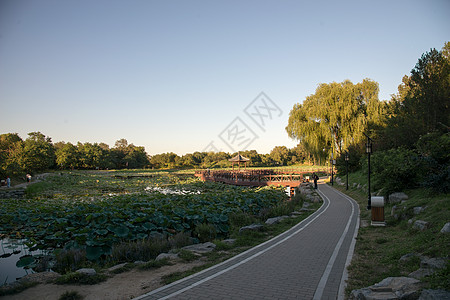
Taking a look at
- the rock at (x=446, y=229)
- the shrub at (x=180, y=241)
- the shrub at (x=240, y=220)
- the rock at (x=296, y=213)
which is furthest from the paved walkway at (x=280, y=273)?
the rock at (x=296, y=213)

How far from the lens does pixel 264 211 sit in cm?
1486

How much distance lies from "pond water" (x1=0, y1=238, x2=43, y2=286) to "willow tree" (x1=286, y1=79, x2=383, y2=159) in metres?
31.7

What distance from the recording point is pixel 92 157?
74375 millimetres

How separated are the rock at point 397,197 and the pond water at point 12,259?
1454 cm

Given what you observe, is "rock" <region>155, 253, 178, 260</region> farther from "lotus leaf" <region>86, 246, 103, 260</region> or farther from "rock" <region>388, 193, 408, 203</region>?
"rock" <region>388, 193, 408, 203</region>

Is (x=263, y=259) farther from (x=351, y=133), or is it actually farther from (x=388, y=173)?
(x=351, y=133)

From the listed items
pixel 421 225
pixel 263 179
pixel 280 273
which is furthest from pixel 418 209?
pixel 263 179

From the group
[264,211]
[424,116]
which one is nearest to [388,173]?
[424,116]

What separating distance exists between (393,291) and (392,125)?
17111 millimetres

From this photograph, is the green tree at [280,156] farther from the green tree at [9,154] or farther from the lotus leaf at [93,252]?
the lotus leaf at [93,252]

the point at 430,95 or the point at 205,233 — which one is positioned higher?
the point at 430,95

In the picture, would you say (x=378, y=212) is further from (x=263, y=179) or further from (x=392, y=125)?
(x=263, y=179)

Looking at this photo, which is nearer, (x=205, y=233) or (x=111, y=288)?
(x=111, y=288)

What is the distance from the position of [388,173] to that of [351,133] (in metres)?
20.9
